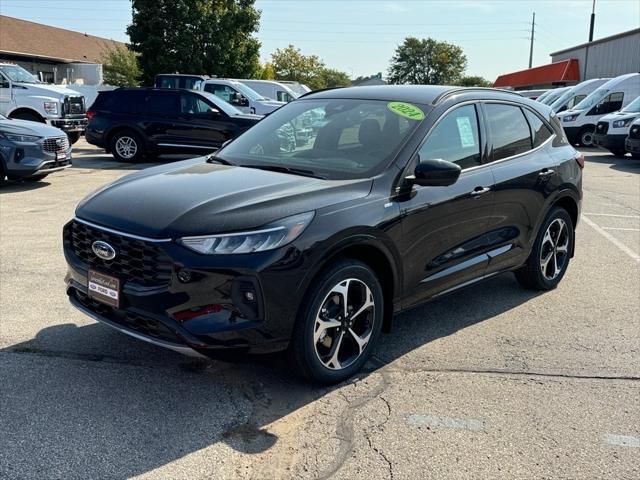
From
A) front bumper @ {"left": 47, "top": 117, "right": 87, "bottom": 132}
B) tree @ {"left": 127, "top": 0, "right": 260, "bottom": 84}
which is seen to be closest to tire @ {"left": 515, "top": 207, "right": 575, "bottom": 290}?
front bumper @ {"left": 47, "top": 117, "right": 87, "bottom": 132}

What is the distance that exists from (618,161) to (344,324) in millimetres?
17715

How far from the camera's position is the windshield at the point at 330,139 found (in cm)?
416

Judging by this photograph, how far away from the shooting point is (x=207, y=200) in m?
3.54

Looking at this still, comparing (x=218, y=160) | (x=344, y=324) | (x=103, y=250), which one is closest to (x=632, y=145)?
(x=218, y=160)

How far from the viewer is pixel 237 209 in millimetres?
3418

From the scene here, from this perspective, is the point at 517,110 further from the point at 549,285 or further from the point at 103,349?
the point at 103,349

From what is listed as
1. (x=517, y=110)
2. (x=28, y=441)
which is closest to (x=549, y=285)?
(x=517, y=110)

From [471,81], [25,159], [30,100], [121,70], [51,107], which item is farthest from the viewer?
[471,81]

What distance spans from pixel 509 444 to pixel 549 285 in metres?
2.85

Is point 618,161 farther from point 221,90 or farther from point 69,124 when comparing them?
point 69,124

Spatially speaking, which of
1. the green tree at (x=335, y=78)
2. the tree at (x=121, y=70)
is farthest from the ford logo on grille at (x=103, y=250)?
the green tree at (x=335, y=78)

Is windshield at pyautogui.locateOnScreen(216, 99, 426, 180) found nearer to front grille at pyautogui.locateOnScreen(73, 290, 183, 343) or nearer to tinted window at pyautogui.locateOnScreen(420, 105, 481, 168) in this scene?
tinted window at pyautogui.locateOnScreen(420, 105, 481, 168)

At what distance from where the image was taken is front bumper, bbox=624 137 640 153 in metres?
16.8

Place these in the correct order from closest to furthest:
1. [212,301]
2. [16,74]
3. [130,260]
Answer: [212,301] → [130,260] → [16,74]
